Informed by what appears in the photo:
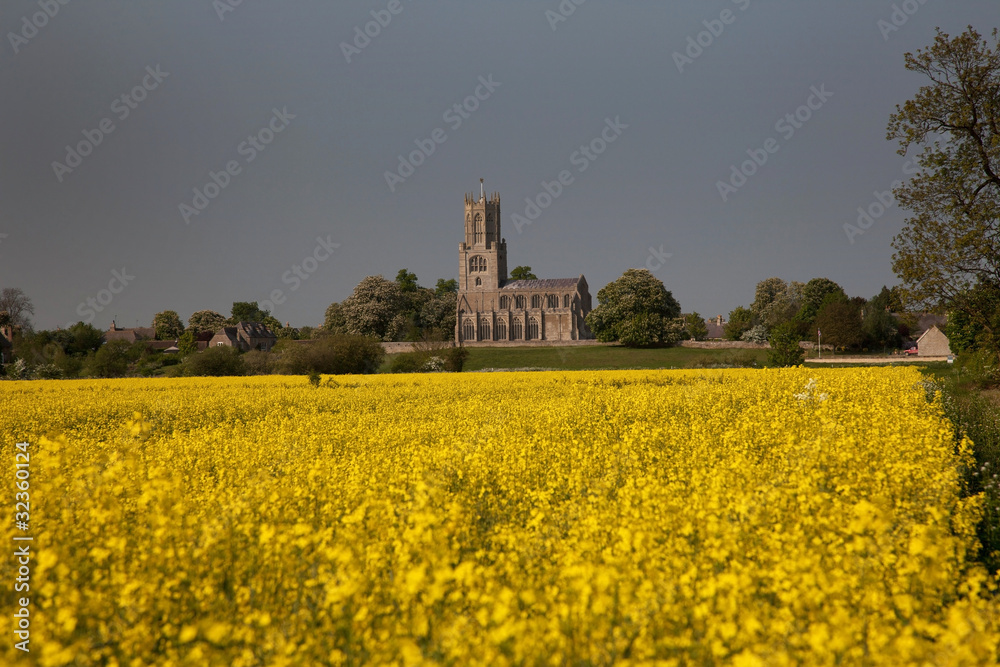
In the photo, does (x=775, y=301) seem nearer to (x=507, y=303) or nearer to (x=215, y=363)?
(x=507, y=303)

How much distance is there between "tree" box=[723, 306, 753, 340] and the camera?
107500mm

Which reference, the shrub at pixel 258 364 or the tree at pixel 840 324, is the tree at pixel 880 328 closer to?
the tree at pixel 840 324

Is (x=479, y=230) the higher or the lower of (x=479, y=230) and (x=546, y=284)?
the higher

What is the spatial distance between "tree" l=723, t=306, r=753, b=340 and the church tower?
44.8 meters

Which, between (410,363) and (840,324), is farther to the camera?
(840,324)

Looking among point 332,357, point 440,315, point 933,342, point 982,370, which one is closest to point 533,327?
point 440,315

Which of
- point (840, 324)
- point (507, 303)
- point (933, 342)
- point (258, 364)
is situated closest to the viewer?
point (258, 364)

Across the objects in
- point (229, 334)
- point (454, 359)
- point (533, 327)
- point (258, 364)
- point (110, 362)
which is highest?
point (533, 327)

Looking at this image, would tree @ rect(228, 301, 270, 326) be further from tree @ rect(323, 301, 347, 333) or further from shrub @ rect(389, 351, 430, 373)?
shrub @ rect(389, 351, 430, 373)

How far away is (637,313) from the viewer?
85.1 m

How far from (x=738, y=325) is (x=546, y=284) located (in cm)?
3648

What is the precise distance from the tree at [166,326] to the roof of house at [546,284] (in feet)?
224

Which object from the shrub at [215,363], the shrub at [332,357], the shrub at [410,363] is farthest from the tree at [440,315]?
the shrub at [215,363]

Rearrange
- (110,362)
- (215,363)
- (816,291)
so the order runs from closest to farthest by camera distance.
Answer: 1. (215,363)
2. (110,362)
3. (816,291)
